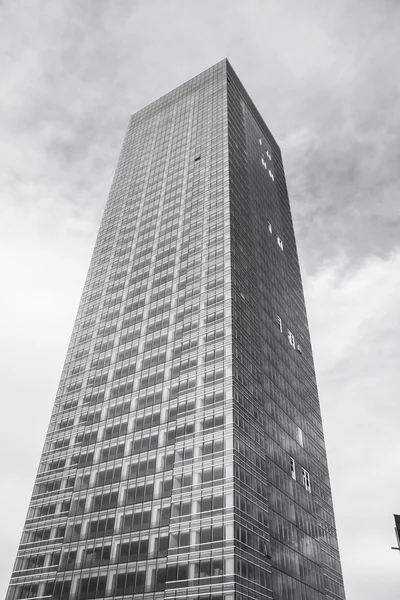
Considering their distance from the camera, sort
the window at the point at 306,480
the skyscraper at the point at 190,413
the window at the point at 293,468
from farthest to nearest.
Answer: the window at the point at 306,480 → the window at the point at 293,468 → the skyscraper at the point at 190,413

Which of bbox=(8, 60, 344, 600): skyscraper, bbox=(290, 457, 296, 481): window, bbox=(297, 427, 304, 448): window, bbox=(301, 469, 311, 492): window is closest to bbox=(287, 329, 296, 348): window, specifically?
bbox=(8, 60, 344, 600): skyscraper

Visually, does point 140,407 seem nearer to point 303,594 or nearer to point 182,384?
point 182,384

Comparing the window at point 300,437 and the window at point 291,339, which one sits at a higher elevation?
the window at point 291,339

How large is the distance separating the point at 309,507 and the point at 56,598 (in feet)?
152

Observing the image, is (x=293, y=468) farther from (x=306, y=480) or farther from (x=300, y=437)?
(x=300, y=437)

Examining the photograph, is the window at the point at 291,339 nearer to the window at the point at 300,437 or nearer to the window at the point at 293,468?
the window at the point at 300,437

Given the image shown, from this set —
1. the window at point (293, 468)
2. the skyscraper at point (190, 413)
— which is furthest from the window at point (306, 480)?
the window at point (293, 468)

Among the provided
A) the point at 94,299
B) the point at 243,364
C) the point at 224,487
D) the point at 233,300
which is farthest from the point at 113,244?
the point at 224,487

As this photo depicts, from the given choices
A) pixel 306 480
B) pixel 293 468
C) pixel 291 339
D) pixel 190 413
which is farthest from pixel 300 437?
pixel 190 413

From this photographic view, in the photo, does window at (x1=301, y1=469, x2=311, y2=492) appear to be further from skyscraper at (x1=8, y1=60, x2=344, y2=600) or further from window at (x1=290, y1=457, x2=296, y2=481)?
window at (x1=290, y1=457, x2=296, y2=481)

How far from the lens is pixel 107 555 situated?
75.3 meters

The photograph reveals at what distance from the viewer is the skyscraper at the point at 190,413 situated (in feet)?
238

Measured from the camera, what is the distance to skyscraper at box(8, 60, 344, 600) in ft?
238

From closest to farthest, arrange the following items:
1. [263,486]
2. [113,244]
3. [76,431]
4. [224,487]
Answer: [224,487] < [263,486] < [76,431] < [113,244]
